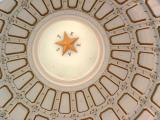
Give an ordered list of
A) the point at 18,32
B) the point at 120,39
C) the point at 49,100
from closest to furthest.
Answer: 1. the point at 18,32
2. the point at 120,39
3. the point at 49,100

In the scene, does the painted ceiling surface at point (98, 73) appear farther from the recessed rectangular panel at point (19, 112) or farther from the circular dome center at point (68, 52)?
the circular dome center at point (68, 52)

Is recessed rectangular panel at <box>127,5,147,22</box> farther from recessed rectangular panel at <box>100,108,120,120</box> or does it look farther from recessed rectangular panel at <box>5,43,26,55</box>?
recessed rectangular panel at <box>5,43,26,55</box>

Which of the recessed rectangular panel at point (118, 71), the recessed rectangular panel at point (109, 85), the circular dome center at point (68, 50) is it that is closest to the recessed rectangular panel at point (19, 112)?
the circular dome center at point (68, 50)

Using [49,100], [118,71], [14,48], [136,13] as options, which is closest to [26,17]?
[14,48]

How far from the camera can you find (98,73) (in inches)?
867

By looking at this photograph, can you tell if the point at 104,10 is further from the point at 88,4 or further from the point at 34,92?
the point at 34,92

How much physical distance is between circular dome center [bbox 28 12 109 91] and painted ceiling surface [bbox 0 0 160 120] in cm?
18

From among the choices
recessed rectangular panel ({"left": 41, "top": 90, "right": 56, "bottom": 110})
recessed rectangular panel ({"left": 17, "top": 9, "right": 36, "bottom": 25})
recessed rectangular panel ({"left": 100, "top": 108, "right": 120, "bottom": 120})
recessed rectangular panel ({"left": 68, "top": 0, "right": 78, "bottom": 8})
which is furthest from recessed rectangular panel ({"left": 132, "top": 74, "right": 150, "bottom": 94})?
recessed rectangular panel ({"left": 17, "top": 9, "right": 36, "bottom": 25})

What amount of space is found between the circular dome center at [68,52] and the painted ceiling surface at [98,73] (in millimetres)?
183

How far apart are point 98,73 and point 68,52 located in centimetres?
194

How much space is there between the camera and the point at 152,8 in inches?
731

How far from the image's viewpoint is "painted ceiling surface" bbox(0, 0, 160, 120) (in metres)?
19.9

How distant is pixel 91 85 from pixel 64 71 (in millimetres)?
1680

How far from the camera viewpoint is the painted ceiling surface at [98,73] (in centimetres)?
1989
